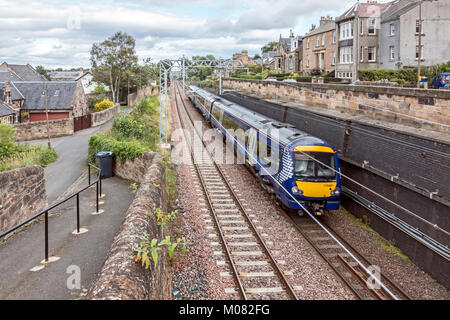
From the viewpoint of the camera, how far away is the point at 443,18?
3288 cm

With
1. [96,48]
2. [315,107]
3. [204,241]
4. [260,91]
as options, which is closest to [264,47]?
[96,48]

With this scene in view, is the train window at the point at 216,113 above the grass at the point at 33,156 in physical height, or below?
above

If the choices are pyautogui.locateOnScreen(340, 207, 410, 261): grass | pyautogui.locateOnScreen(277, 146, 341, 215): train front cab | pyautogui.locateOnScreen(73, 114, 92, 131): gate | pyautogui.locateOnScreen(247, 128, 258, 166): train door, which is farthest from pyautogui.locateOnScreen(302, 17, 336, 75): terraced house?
pyautogui.locateOnScreen(277, 146, 341, 215): train front cab

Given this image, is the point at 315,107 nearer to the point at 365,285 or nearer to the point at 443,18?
the point at 365,285

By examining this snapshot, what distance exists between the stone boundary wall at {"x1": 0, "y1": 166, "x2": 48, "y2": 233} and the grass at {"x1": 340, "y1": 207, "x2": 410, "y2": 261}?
9.92m

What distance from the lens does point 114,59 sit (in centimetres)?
5159

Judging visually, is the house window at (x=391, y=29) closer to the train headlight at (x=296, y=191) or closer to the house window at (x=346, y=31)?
the house window at (x=346, y=31)

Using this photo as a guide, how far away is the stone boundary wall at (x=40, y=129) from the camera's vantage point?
27828 millimetres

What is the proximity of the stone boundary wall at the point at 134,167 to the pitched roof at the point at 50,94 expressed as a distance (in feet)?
84.4

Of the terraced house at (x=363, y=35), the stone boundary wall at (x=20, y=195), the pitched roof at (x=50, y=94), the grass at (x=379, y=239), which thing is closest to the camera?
the stone boundary wall at (x=20, y=195)

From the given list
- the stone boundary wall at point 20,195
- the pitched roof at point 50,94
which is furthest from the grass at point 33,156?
the pitched roof at point 50,94

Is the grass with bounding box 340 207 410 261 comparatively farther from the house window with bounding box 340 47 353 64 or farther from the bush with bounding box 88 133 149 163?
the house window with bounding box 340 47 353 64
